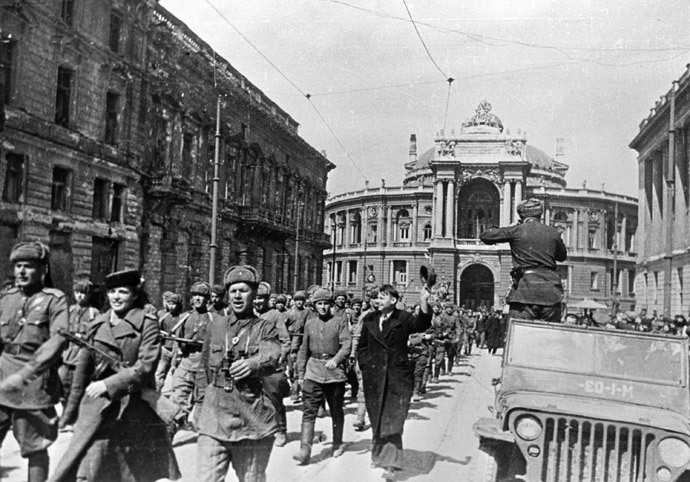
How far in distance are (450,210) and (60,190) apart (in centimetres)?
5017

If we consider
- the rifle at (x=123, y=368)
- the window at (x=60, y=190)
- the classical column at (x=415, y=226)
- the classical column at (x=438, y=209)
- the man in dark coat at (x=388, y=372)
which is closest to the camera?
the rifle at (x=123, y=368)

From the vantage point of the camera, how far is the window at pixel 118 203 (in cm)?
2216

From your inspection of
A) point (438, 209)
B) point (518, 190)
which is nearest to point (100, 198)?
point (438, 209)

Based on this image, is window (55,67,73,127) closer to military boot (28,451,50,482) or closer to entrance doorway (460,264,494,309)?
military boot (28,451,50,482)

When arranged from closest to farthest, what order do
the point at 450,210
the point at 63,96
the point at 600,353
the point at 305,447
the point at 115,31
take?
the point at 600,353
the point at 305,447
the point at 63,96
the point at 115,31
the point at 450,210

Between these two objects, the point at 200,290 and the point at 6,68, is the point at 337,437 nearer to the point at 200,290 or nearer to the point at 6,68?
the point at 200,290

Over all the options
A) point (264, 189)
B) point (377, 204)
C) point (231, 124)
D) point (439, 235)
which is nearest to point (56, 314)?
point (231, 124)

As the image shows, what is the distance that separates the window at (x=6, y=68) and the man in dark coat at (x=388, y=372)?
44.3ft

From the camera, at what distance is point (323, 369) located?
25.7ft

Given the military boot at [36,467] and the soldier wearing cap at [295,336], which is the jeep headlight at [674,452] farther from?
the soldier wearing cap at [295,336]

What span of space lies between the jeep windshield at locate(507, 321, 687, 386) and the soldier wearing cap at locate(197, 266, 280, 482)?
2.43m

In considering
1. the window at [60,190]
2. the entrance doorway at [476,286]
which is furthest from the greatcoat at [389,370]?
the entrance doorway at [476,286]

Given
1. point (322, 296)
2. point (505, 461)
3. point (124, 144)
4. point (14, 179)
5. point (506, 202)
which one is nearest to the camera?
point (505, 461)

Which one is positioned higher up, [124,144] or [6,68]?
[6,68]
